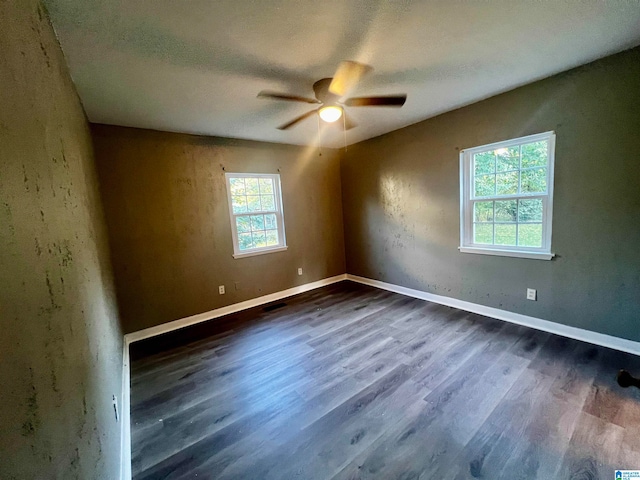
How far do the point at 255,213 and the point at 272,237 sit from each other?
47 cm

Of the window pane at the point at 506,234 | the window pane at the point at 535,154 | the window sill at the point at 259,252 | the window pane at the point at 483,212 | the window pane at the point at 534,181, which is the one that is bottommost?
the window sill at the point at 259,252

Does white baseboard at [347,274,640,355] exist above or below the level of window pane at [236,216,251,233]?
below

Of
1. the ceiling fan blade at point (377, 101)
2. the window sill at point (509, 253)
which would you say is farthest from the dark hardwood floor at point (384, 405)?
the ceiling fan blade at point (377, 101)

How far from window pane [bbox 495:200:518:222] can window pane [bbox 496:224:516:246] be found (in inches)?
2.7

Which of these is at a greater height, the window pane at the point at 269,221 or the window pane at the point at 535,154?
the window pane at the point at 535,154

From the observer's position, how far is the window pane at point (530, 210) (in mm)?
2683

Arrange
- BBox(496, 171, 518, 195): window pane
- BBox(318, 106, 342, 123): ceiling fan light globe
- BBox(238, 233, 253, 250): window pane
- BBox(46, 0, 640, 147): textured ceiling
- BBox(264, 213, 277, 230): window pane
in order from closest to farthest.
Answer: BBox(46, 0, 640, 147): textured ceiling, BBox(318, 106, 342, 123): ceiling fan light globe, BBox(496, 171, 518, 195): window pane, BBox(238, 233, 253, 250): window pane, BBox(264, 213, 277, 230): window pane

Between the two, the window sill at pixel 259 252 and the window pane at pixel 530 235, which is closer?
the window pane at pixel 530 235

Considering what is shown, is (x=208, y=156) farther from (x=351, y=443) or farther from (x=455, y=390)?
(x=455, y=390)

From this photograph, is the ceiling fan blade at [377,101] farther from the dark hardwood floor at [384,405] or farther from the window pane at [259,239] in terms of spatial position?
the window pane at [259,239]

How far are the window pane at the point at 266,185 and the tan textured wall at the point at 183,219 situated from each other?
0.15m

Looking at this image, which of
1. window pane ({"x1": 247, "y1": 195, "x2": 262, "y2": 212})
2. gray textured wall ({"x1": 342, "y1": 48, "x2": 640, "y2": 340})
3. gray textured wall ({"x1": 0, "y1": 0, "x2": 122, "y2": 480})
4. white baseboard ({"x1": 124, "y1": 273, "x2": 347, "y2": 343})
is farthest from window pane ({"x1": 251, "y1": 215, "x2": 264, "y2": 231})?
gray textured wall ({"x1": 0, "y1": 0, "x2": 122, "y2": 480})

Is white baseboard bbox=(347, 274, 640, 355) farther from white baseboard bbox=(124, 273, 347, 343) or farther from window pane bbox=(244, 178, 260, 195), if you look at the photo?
window pane bbox=(244, 178, 260, 195)

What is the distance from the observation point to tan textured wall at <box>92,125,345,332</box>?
2.99 meters
